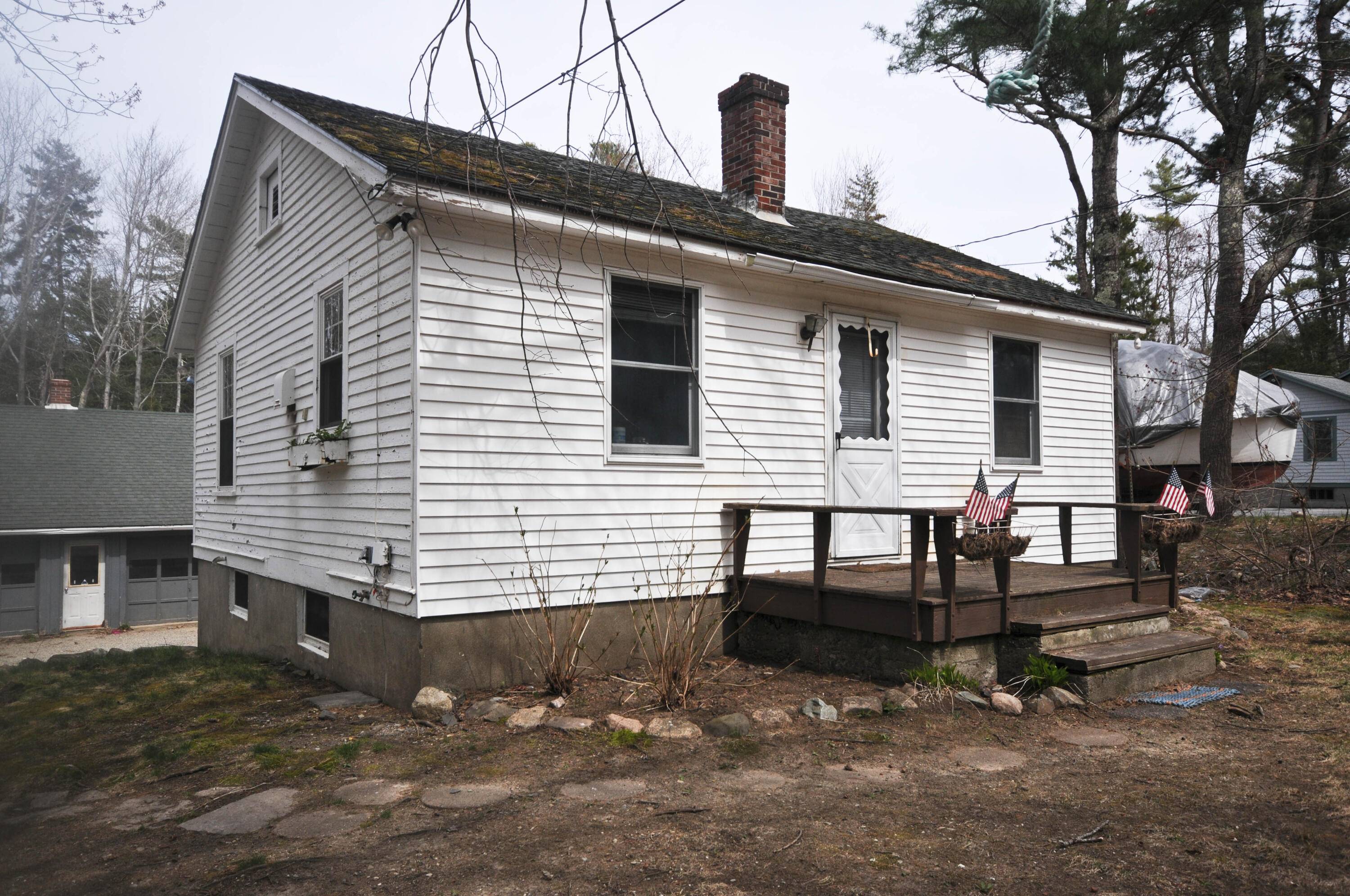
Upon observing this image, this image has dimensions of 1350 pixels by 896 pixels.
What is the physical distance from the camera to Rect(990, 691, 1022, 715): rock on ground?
233 inches

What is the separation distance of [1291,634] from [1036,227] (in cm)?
751

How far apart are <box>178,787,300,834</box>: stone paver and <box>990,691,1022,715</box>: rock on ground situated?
4.24 metres

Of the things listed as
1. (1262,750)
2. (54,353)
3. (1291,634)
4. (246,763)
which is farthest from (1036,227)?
(54,353)

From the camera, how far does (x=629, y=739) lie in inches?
212

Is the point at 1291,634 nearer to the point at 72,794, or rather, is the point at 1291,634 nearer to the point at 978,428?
the point at 978,428

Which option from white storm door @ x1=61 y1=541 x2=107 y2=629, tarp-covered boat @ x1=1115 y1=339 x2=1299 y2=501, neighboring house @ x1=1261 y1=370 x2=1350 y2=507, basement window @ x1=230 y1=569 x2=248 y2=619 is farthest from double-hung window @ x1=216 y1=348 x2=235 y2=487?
neighboring house @ x1=1261 y1=370 x2=1350 y2=507

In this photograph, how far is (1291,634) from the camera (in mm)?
8367

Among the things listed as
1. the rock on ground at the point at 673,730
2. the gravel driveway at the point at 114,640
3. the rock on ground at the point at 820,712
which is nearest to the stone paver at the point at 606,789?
the rock on ground at the point at 673,730

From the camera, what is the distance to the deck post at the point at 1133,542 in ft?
23.9

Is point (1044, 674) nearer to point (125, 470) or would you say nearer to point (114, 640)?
point (114, 640)

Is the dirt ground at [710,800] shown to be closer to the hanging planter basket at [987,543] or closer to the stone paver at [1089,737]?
the stone paver at [1089,737]

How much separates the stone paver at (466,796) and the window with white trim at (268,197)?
7052mm

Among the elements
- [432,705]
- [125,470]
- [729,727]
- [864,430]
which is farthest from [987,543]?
[125,470]

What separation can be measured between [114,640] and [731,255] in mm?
19045
